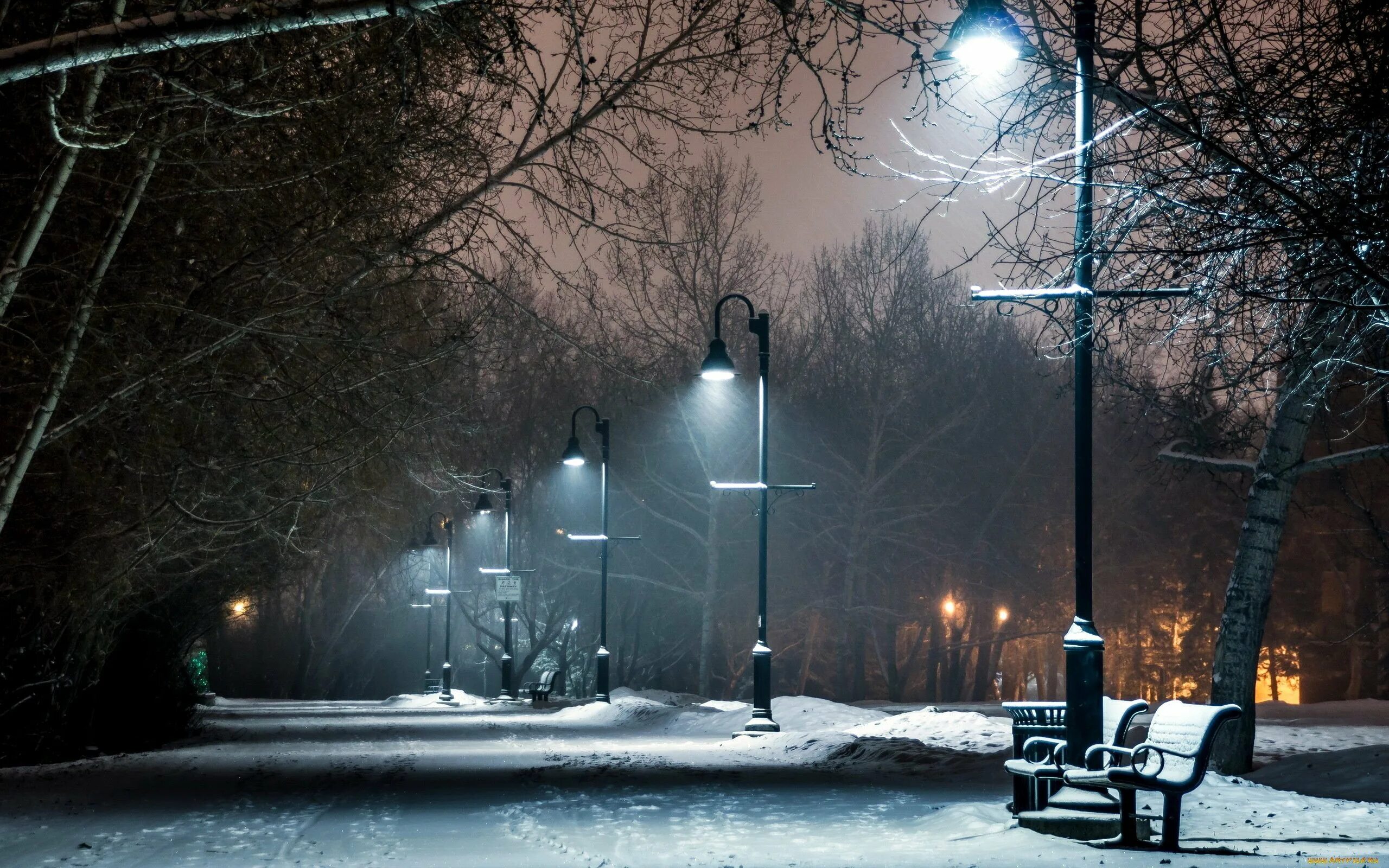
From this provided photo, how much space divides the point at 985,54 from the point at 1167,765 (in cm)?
483

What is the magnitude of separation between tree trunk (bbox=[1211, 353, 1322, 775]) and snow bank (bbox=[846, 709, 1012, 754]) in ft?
11.1

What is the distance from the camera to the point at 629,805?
1389 cm

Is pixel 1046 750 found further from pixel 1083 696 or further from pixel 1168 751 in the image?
pixel 1168 751

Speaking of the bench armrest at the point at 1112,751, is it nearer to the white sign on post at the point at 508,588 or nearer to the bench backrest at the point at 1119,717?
the bench backrest at the point at 1119,717

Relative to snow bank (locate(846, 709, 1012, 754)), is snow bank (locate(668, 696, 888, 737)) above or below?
below

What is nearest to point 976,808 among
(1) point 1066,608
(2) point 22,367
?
(2) point 22,367

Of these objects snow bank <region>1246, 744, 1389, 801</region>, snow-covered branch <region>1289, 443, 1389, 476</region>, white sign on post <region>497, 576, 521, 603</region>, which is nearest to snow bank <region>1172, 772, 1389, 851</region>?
snow bank <region>1246, 744, 1389, 801</region>

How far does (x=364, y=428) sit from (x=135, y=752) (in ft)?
34.4

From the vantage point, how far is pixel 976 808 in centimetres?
1227

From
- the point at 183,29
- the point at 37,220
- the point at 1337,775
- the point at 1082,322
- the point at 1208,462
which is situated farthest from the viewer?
the point at 1208,462

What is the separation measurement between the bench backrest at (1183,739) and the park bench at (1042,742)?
26.2 inches

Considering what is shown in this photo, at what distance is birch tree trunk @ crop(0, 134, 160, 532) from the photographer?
1009 cm

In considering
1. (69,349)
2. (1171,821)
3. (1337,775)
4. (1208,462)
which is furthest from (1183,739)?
(1208,462)

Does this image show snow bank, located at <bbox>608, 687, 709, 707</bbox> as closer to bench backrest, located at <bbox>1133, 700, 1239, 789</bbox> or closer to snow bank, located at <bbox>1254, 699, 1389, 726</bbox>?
snow bank, located at <bbox>1254, 699, 1389, 726</bbox>
